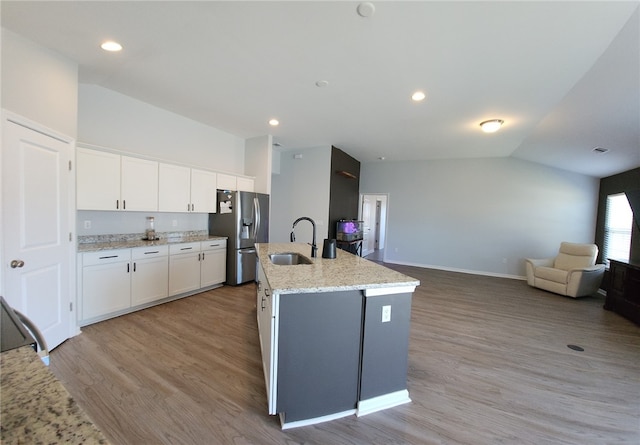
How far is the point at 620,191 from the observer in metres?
4.71

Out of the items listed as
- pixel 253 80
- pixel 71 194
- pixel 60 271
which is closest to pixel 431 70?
pixel 253 80

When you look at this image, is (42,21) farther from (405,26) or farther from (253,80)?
(405,26)

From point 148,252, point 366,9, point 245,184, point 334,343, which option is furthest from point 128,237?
point 366,9

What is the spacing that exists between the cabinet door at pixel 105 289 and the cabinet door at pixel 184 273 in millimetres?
535

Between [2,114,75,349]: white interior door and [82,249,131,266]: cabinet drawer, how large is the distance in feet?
0.66

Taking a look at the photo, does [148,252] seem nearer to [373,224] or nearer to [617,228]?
[373,224]

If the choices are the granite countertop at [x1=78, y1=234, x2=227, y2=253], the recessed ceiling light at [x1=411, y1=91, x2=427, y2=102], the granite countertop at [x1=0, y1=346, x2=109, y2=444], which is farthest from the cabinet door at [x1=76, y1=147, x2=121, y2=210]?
the recessed ceiling light at [x1=411, y1=91, x2=427, y2=102]

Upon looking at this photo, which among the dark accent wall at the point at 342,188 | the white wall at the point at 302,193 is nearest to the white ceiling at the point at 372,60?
the white wall at the point at 302,193

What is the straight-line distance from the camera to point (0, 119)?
5.96 feet

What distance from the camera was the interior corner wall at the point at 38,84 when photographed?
77.5 inches

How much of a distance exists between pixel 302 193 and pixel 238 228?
6.39 feet

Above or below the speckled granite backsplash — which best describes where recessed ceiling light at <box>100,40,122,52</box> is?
above

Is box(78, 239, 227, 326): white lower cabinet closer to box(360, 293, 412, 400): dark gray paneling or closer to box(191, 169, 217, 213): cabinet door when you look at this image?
box(191, 169, 217, 213): cabinet door

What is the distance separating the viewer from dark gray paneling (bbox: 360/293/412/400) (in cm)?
174
